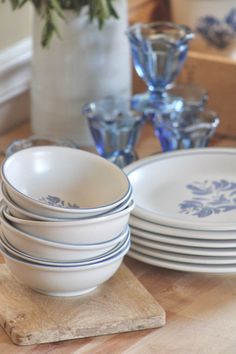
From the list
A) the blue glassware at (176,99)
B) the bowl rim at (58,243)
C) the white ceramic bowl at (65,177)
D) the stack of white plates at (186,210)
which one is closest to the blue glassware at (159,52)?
the blue glassware at (176,99)

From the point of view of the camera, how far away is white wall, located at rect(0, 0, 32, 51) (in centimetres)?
133

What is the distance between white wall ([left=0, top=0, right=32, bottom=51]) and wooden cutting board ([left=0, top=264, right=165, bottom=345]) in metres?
0.52

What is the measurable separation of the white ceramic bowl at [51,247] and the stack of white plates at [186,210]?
0.10m

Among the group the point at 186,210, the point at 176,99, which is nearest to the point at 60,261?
the point at 186,210

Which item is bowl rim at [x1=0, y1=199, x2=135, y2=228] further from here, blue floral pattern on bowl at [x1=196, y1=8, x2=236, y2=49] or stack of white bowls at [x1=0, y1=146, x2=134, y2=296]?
blue floral pattern on bowl at [x1=196, y1=8, x2=236, y2=49]

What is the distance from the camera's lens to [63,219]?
0.85m

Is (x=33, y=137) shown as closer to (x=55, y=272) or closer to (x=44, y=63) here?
(x=44, y=63)

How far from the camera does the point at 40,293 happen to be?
92 centimetres

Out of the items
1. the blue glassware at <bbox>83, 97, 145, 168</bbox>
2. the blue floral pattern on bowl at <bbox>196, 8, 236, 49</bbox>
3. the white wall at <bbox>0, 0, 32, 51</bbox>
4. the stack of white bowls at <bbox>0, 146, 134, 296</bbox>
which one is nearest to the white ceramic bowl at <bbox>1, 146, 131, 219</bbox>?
the stack of white bowls at <bbox>0, 146, 134, 296</bbox>

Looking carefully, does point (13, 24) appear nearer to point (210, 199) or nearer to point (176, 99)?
point (176, 99)

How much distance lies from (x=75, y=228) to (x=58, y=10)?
41 cm

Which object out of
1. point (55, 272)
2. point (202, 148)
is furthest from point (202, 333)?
point (202, 148)

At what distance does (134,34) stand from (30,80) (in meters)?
0.21

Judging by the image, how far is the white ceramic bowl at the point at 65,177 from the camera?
927 millimetres
